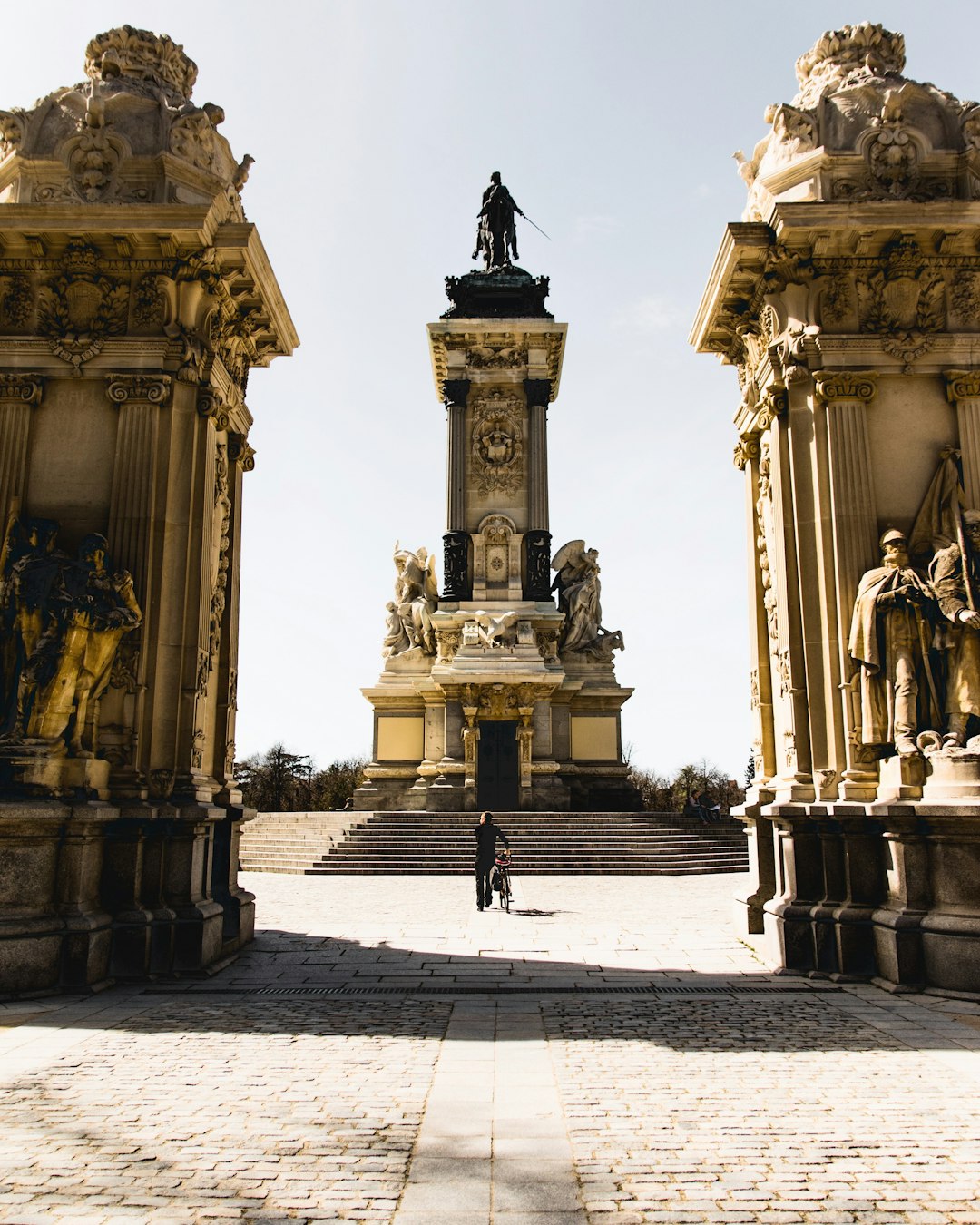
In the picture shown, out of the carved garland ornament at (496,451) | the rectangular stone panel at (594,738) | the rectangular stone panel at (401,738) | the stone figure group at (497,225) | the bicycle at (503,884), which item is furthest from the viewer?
the stone figure group at (497,225)

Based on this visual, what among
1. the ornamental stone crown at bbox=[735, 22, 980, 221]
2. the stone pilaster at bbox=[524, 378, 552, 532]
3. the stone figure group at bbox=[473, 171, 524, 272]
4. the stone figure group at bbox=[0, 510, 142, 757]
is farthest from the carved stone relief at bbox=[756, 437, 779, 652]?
the stone figure group at bbox=[473, 171, 524, 272]

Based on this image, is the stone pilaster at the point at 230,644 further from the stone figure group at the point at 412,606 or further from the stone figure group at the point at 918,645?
the stone figure group at the point at 412,606

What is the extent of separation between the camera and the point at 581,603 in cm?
3353

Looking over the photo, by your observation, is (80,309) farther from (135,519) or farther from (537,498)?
(537,498)

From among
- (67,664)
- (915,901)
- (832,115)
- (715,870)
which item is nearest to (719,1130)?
(915,901)

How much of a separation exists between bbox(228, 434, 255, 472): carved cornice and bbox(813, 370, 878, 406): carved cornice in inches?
276

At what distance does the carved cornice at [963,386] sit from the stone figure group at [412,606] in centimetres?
2255

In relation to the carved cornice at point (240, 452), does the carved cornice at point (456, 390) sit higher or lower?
higher

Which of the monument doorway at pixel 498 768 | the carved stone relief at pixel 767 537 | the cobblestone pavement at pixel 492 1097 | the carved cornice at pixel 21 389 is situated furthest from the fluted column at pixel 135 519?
the monument doorway at pixel 498 768

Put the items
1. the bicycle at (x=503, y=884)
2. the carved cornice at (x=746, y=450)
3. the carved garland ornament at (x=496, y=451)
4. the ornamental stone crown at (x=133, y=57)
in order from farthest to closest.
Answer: the carved garland ornament at (x=496, y=451) < the bicycle at (x=503, y=884) < the carved cornice at (x=746, y=450) < the ornamental stone crown at (x=133, y=57)

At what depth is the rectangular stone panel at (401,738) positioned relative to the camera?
31.7 metres

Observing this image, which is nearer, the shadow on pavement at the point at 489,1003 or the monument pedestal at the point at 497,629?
the shadow on pavement at the point at 489,1003

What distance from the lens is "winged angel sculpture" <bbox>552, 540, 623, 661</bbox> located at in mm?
33281

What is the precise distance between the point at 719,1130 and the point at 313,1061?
2.93 meters
